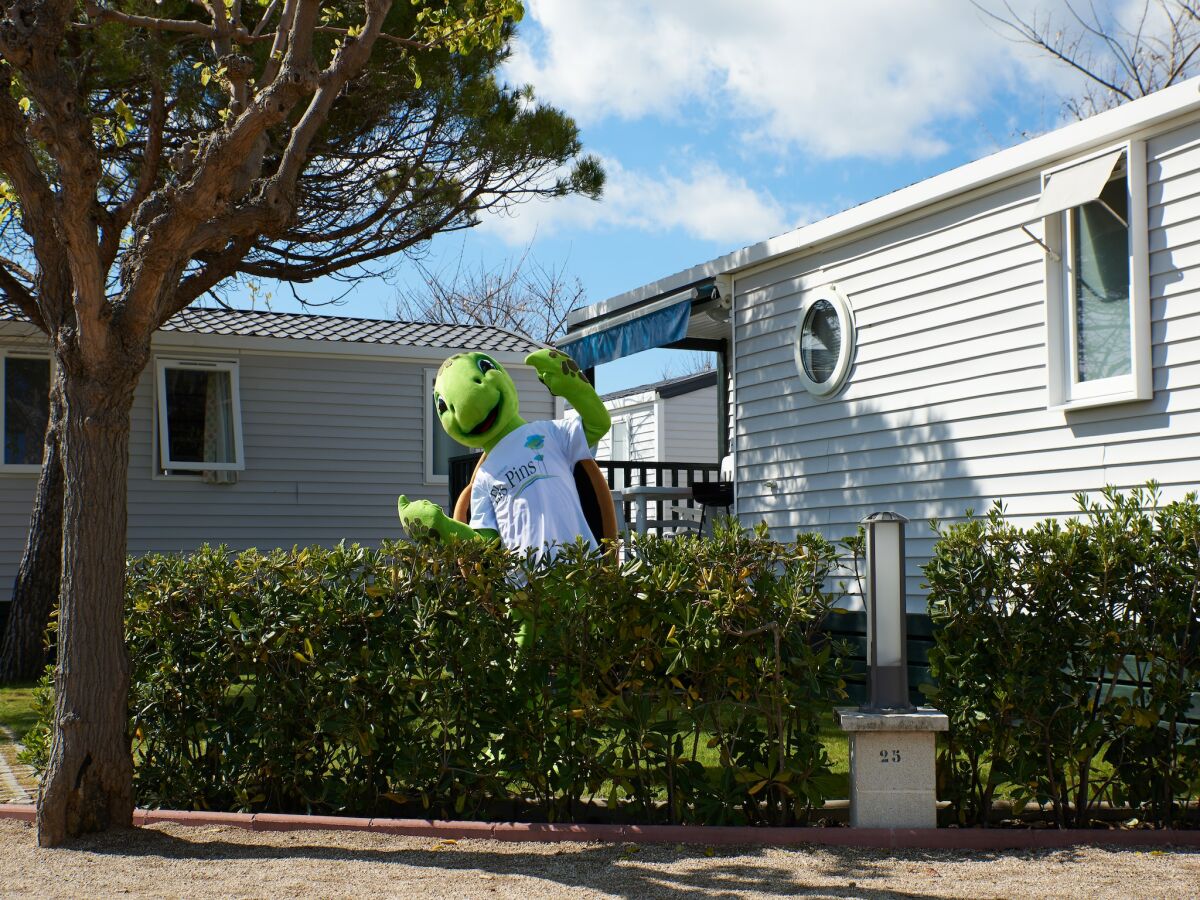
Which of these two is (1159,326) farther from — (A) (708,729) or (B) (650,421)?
(B) (650,421)

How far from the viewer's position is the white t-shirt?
6.47m

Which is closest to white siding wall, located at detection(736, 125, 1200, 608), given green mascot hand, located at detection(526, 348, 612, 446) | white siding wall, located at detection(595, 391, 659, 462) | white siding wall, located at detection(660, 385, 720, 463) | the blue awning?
the blue awning

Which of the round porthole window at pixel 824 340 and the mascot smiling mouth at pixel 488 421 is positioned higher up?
the round porthole window at pixel 824 340

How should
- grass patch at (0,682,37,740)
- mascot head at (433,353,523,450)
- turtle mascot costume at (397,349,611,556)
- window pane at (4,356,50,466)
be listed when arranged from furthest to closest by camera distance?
window pane at (4,356,50,466) < grass patch at (0,682,37,740) < mascot head at (433,353,523,450) < turtle mascot costume at (397,349,611,556)

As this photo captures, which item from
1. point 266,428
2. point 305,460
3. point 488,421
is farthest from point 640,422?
point 488,421

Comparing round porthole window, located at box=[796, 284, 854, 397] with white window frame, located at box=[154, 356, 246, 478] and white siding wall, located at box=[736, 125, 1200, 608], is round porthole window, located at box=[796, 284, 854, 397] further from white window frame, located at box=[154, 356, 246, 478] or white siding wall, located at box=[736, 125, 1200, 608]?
white window frame, located at box=[154, 356, 246, 478]

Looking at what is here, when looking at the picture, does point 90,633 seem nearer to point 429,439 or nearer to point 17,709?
point 17,709

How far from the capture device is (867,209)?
8.67m

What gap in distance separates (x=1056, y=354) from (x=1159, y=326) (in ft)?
2.43

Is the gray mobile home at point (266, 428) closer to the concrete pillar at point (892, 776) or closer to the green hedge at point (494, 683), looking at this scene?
the green hedge at point (494, 683)

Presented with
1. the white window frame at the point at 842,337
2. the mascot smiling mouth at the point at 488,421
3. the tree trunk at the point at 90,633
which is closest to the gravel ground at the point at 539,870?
the tree trunk at the point at 90,633

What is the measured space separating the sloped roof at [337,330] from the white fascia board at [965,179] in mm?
5185

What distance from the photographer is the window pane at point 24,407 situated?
13344mm

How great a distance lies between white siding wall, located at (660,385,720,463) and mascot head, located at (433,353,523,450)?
15455 millimetres
